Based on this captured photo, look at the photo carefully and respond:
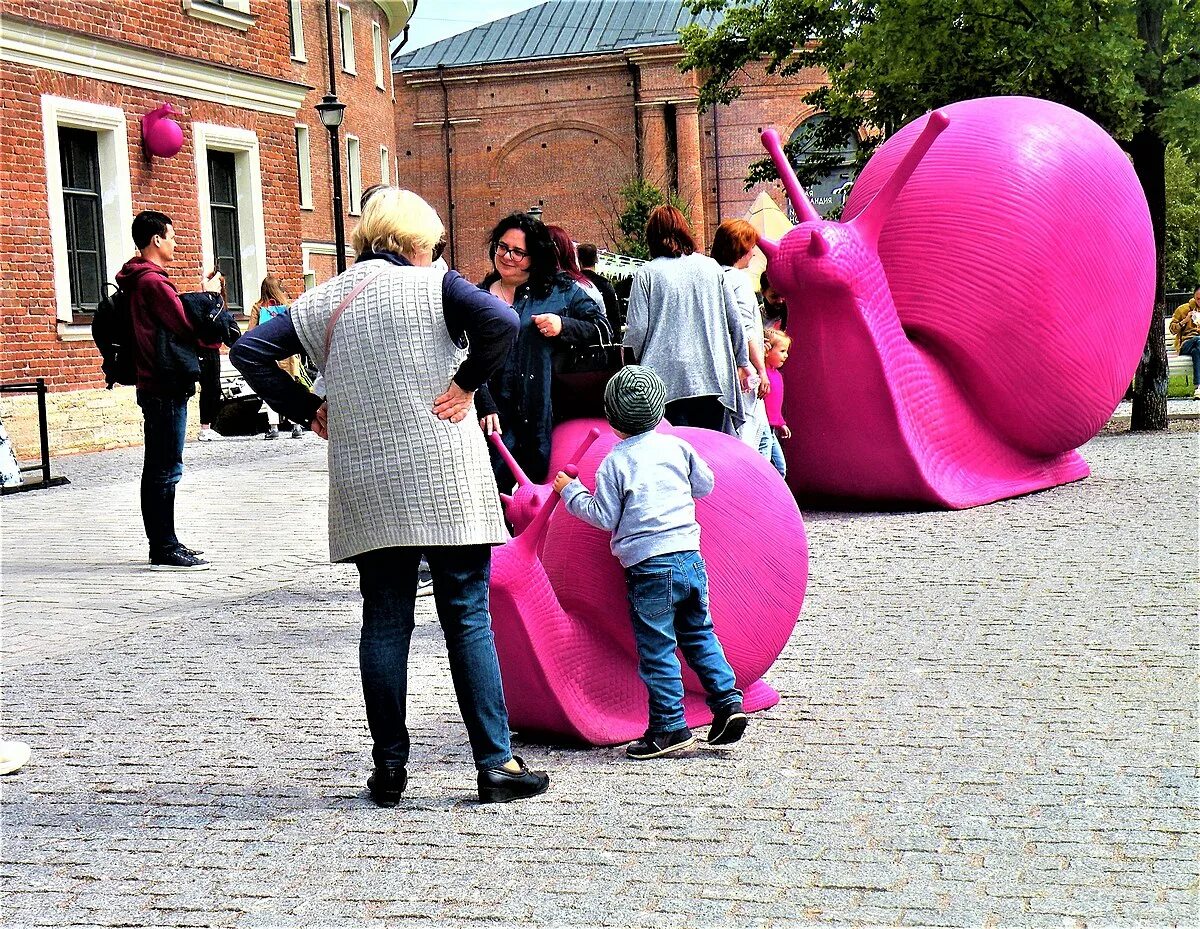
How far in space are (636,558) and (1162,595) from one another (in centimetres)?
348

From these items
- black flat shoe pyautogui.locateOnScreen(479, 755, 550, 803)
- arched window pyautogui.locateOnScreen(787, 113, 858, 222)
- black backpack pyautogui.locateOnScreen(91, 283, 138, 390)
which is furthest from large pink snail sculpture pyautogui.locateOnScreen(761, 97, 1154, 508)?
arched window pyautogui.locateOnScreen(787, 113, 858, 222)

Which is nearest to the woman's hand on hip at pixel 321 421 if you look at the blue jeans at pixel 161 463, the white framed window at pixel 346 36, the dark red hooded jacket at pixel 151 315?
the blue jeans at pixel 161 463

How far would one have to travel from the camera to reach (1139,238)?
449 inches

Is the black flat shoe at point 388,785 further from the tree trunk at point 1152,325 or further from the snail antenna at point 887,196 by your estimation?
the tree trunk at point 1152,325

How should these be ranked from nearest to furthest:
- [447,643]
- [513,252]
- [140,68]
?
1. [447,643]
2. [513,252]
3. [140,68]

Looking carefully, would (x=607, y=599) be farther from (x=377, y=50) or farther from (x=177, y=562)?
(x=377, y=50)

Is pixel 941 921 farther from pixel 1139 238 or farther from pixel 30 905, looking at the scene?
pixel 1139 238

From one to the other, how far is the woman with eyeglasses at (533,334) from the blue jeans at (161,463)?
306 centimetres

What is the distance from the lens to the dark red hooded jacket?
9.26 metres

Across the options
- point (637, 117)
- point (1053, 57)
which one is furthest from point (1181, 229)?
point (1053, 57)

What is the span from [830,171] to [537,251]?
23886 millimetres

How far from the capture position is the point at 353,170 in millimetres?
38281

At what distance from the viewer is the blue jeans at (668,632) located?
199 inches

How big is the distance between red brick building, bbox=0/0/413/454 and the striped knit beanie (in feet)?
42.0
